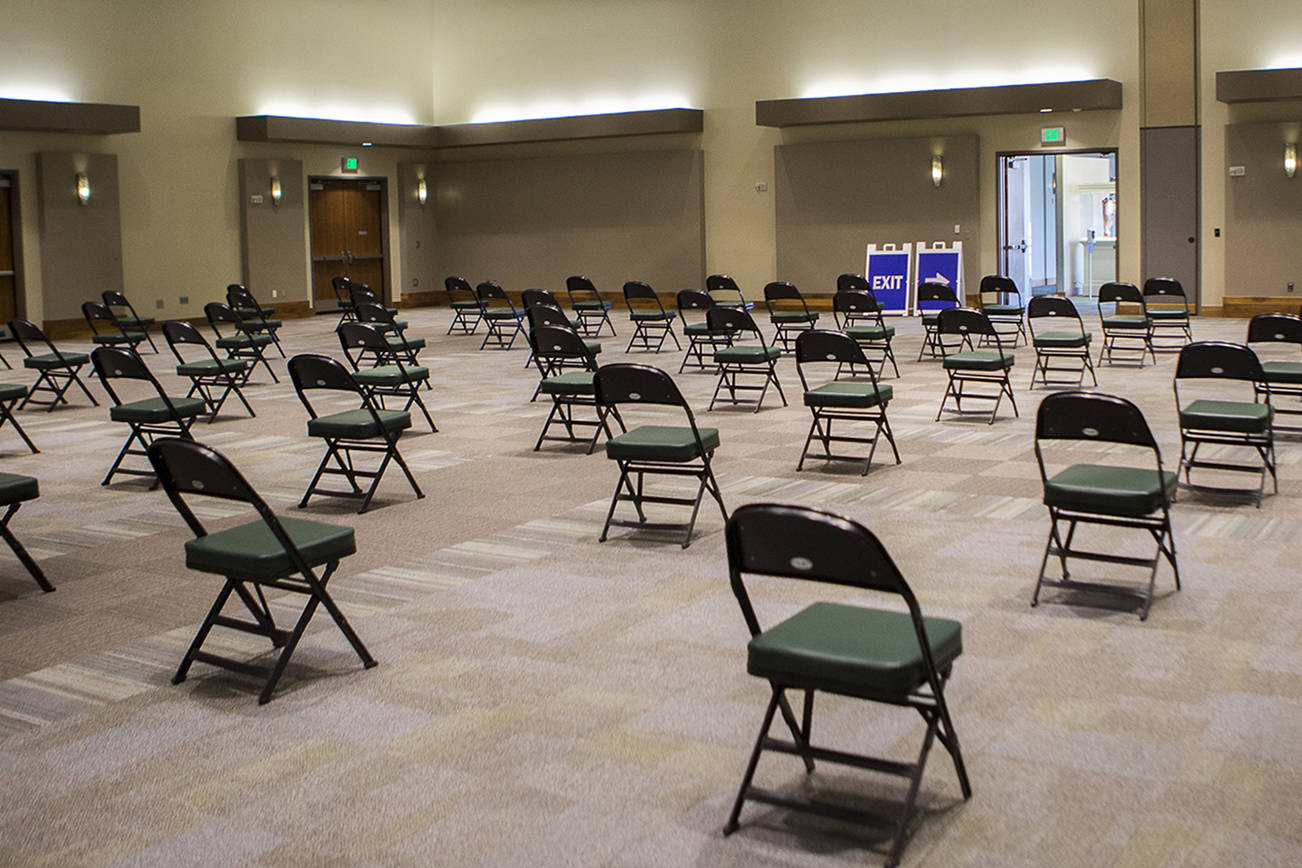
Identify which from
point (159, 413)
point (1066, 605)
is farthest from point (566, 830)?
point (159, 413)

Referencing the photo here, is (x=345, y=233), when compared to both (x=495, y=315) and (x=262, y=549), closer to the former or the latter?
(x=495, y=315)

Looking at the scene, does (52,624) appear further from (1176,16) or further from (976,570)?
(1176,16)

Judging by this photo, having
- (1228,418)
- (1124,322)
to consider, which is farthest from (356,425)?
Result: (1124,322)

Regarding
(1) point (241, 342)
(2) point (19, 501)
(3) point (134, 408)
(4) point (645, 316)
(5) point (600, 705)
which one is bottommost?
(5) point (600, 705)

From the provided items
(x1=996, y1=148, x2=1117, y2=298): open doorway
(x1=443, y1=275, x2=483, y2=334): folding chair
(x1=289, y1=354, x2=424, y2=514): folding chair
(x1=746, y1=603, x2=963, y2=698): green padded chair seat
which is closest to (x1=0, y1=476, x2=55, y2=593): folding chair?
(x1=289, y1=354, x2=424, y2=514): folding chair

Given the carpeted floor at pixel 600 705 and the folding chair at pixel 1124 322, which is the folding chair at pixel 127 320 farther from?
the folding chair at pixel 1124 322

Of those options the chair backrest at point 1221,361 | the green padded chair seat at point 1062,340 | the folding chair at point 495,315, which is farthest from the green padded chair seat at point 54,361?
the chair backrest at point 1221,361

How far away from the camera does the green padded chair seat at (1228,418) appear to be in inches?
253

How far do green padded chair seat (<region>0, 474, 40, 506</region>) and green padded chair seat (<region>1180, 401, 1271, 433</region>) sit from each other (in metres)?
5.19

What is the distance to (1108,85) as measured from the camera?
17.4 meters

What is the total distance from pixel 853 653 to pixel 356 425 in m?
4.50

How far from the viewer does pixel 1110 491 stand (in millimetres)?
4883

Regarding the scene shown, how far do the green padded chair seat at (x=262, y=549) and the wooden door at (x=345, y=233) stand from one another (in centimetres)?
1759

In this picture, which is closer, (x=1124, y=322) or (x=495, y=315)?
(x=1124, y=322)
